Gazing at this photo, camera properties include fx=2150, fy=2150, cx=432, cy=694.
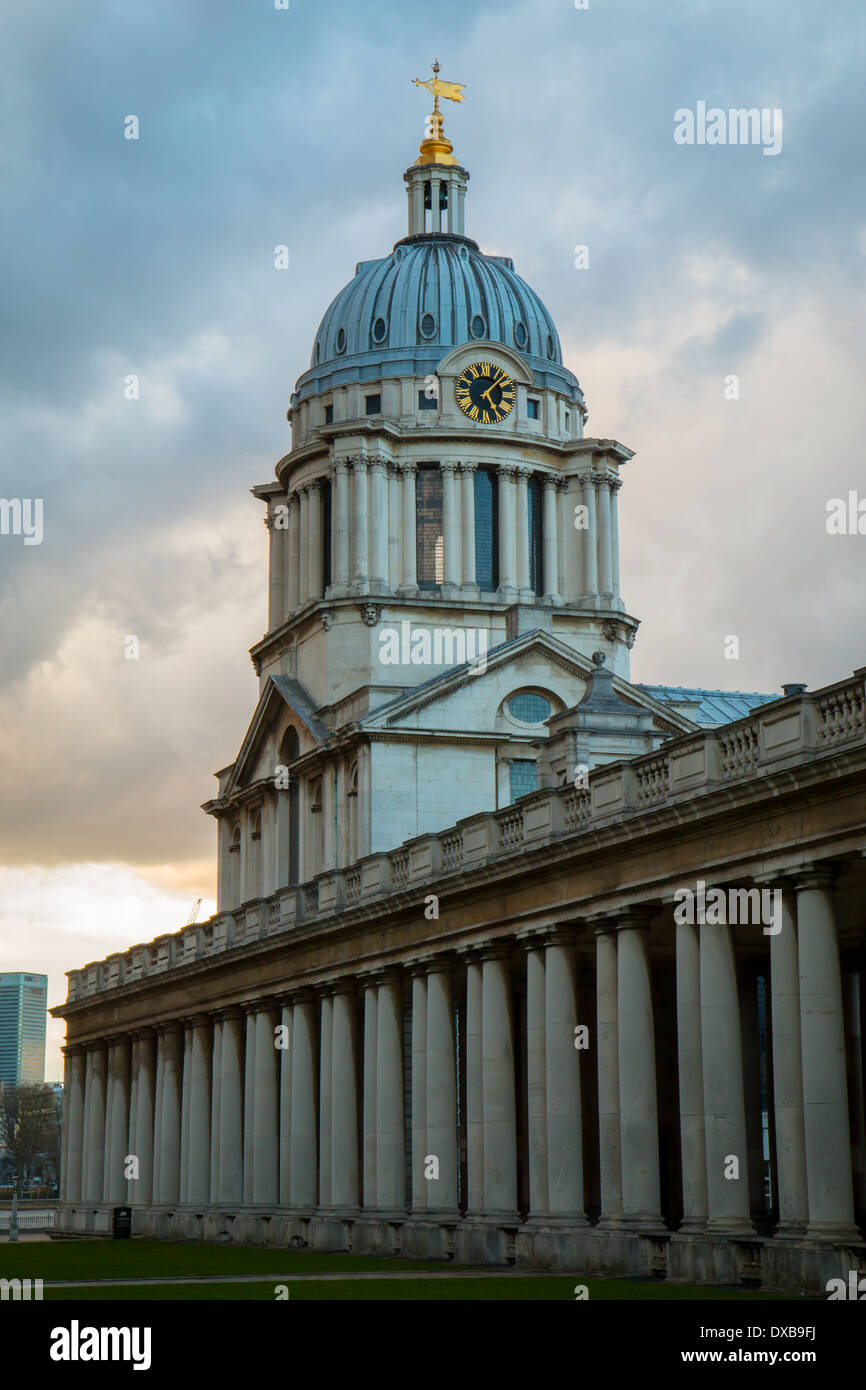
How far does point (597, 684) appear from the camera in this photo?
6650cm

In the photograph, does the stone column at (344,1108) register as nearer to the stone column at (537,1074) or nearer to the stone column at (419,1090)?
the stone column at (419,1090)

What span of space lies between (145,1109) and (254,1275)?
38868mm

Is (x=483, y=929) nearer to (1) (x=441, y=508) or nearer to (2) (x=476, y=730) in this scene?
(2) (x=476, y=730)

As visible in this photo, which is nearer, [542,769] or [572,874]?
[572,874]

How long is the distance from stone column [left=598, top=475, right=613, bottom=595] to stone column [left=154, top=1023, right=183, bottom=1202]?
81.6 feet

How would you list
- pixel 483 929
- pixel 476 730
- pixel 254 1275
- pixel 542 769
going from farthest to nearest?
pixel 476 730 → pixel 542 769 → pixel 483 929 → pixel 254 1275

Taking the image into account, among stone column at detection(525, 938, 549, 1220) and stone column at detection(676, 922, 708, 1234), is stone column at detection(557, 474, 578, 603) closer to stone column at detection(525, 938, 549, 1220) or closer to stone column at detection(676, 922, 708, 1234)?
stone column at detection(525, 938, 549, 1220)

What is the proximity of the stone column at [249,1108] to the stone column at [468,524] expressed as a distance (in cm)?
2078

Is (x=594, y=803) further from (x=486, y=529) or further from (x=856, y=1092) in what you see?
(x=486, y=529)

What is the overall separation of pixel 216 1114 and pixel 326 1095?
1142cm

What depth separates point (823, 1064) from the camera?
3797 centimetres
